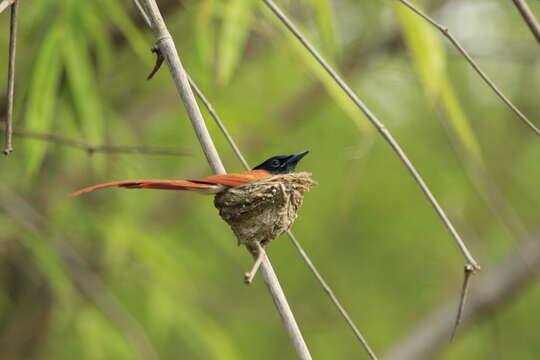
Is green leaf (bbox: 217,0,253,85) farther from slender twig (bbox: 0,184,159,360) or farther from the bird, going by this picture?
slender twig (bbox: 0,184,159,360)

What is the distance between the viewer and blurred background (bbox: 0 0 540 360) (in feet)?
10.2

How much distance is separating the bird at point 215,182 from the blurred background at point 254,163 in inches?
10.6

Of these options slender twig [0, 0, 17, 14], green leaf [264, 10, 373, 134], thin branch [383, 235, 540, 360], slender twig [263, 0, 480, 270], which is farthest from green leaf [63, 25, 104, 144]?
thin branch [383, 235, 540, 360]

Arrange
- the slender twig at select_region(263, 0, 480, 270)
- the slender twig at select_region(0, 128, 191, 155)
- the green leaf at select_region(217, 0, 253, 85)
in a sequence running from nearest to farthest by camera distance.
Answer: the slender twig at select_region(263, 0, 480, 270)
the slender twig at select_region(0, 128, 191, 155)
the green leaf at select_region(217, 0, 253, 85)

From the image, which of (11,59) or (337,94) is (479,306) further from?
(11,59)

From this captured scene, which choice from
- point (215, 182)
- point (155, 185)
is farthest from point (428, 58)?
point (155, 185)

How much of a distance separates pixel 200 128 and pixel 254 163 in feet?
17.7

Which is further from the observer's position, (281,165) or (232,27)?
(232,27)

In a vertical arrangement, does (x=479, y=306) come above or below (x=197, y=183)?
below

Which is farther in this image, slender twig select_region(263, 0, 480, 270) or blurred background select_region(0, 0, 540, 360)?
blurred background select_region(0, 0, 540, 360)

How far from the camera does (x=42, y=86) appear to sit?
2.82 metres

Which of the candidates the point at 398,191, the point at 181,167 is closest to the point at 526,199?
the point at 398,191

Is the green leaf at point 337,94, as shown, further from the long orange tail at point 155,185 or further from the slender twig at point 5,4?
the slender twig at point 5,4

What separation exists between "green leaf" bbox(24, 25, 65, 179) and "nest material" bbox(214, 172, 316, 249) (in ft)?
4.17
